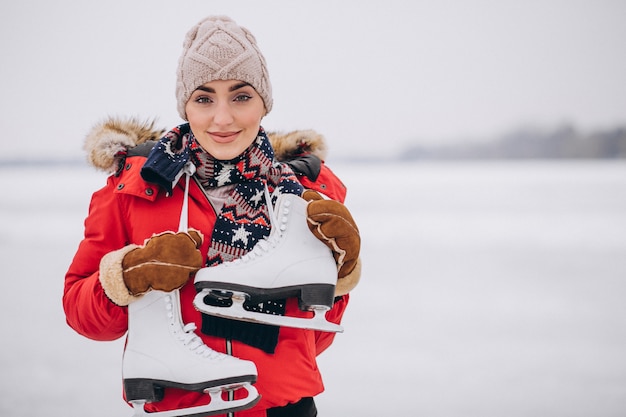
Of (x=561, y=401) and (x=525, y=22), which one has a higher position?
(x=525, y=22)

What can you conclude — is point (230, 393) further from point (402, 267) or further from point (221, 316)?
point (402, 267)

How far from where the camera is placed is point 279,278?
1.03 metres

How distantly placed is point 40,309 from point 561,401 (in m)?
3.26

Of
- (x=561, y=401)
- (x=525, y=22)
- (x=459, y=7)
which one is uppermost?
(x=459, y=7)

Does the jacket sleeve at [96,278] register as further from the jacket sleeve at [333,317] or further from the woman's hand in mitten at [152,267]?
the jacket sleeve at [333,317]

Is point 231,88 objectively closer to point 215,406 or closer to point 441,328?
point 215,406

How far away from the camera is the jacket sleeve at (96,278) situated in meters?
1.05

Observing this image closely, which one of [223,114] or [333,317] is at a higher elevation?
[223,114]

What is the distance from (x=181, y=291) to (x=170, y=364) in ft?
0.59

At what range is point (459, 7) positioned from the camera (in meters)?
68.5

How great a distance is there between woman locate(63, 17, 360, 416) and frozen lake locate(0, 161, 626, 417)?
127cm

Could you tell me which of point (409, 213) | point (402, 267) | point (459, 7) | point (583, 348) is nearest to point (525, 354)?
point (583, 348)

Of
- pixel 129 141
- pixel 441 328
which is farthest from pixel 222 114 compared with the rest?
pixel 441 328

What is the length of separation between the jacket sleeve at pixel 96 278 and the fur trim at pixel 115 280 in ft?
0.19
